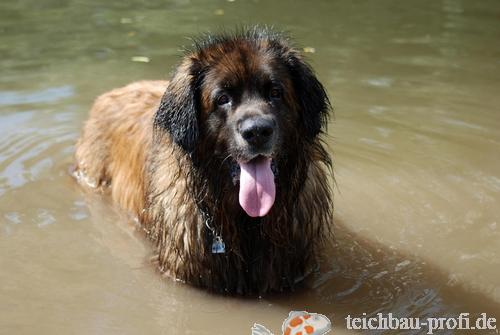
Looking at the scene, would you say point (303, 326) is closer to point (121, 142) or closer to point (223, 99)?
point (223, 99)

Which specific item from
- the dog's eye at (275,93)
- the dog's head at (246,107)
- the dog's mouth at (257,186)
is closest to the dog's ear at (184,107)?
the dog's head at (246,107)

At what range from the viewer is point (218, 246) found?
5.56 metres

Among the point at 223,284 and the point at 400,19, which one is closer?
the point at 223,284

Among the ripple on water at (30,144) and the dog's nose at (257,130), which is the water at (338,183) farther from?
the dog's nose at (257,130)

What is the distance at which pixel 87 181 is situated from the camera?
25.2 ft

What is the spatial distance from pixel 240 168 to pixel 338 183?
8.22 ft

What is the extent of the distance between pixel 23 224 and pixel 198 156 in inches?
91.6

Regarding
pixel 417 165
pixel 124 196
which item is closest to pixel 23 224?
pixel 124 196

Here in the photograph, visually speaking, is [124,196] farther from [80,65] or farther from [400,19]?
[400,19]

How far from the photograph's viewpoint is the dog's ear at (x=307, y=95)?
17.5 feet

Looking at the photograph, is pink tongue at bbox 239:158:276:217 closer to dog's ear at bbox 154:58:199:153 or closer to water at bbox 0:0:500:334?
dog's ear at bbox 154:58:199:153

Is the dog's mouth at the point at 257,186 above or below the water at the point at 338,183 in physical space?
above

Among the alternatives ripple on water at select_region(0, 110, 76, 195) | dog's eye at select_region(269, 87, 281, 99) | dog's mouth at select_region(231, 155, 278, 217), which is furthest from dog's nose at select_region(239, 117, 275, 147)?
ripple on water at select_region(0, 110, 76, 195)

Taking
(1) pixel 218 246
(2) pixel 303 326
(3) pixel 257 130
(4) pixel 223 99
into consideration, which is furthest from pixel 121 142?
(2) pixel 303 326
